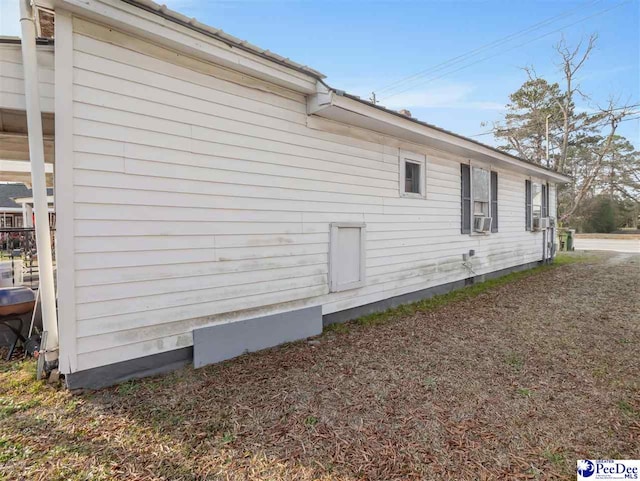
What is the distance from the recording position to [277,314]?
3865mm

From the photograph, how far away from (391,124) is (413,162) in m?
1.22

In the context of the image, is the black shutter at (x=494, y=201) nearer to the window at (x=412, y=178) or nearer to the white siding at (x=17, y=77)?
the window at (x=412, y=178)

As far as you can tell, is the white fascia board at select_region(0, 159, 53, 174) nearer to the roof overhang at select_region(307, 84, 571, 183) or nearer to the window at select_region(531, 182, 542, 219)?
the roof overhang at select_region(307, 84, 571, 183)

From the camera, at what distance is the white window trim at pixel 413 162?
18.0ft

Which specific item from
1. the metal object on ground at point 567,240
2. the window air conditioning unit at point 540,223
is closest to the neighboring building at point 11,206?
the window air conditioning unit at point 540,223

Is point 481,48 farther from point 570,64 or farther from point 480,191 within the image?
point 480,191

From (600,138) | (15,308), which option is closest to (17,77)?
(15,308)

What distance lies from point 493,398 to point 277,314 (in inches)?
88.0

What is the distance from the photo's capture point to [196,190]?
125 inches

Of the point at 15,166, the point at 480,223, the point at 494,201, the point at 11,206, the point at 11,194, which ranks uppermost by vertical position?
the point at 11,194

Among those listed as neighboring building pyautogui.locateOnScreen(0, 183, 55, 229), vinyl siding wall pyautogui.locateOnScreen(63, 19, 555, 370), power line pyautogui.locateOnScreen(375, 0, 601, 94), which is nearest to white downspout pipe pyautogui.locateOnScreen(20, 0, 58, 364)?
vinyl siding wall pyautogui.locateOnScreen(63, 19, 555, 370)

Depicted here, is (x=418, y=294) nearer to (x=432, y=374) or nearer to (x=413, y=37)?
(x=432, y=374)

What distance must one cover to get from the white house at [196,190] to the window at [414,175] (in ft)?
1.40

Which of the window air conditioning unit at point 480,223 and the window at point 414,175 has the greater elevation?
the window at point 414,175
